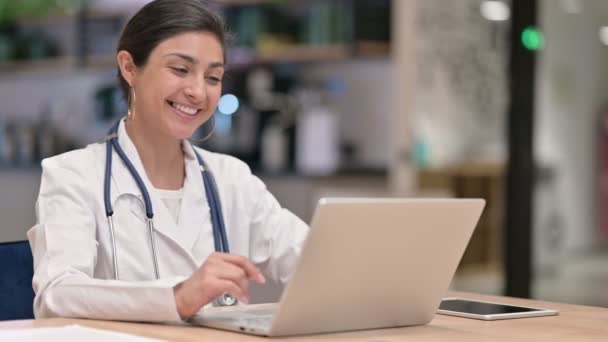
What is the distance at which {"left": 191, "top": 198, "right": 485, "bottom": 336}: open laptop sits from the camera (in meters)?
1.41

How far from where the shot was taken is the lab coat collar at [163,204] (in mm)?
1951

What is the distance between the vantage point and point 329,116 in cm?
509

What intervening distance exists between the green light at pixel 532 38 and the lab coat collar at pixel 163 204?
2.94m

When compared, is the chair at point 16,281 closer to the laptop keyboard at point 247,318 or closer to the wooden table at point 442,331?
the wooden table at point 442,331

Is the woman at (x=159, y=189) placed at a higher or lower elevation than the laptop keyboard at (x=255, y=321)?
higher

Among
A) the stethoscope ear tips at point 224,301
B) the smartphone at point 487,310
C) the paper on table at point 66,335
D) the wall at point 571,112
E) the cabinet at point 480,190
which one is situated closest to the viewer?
the paper on table at point 66,335

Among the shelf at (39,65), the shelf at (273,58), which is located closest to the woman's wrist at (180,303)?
the shelf at (273,58)

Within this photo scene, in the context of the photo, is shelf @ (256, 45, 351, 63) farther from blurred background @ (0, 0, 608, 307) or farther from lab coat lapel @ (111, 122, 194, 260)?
lab coat lapel @ (111, 122, 194, 260)

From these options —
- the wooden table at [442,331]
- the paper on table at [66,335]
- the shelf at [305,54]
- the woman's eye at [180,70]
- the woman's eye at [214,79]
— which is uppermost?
A: the woman's eye at [180,70]

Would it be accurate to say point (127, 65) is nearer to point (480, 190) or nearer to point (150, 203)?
point (150, 203)

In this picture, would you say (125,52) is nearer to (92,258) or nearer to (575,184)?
(92,258)

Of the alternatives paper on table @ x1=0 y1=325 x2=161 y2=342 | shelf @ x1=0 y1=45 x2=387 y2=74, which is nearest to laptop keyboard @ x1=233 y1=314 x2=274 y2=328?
paper on table @ x1=0 y1=325 x2=161 y2=342

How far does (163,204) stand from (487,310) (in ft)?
2.06

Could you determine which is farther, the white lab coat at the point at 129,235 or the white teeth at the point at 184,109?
the white teeth at the point at 184,109
